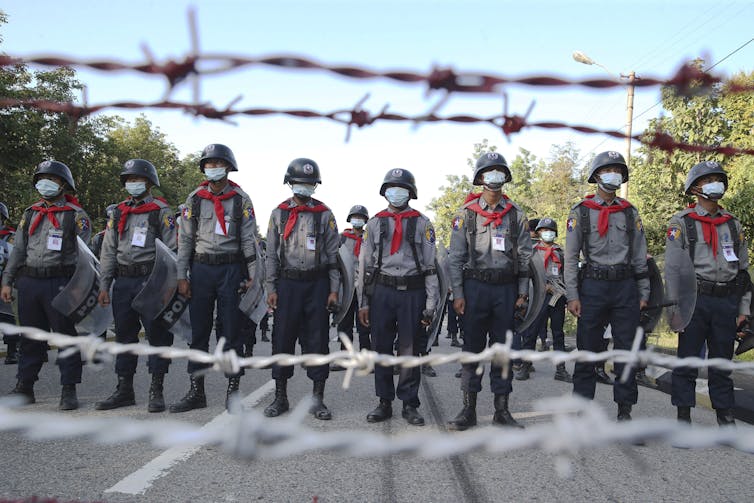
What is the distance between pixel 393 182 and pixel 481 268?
1095mm

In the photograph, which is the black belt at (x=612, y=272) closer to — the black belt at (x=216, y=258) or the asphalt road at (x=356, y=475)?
the asphalt road at (x=356, y=475)

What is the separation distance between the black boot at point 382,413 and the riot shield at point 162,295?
197 centimetres

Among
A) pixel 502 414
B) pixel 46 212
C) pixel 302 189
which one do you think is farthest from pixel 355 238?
pixel 502 414

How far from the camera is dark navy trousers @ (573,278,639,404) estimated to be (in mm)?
4508

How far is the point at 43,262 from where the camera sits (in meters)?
5.04

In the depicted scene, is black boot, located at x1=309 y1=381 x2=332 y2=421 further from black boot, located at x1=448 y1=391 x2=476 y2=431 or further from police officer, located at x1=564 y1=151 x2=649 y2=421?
police officer, located at x1=564 y1=151 x2=649 y2=421

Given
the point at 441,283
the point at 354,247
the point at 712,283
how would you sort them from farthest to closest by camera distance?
the point at 354,247 → the point at 441,283 → the point at 712,283

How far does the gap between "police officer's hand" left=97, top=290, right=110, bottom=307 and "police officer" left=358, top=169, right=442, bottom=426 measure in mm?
2354

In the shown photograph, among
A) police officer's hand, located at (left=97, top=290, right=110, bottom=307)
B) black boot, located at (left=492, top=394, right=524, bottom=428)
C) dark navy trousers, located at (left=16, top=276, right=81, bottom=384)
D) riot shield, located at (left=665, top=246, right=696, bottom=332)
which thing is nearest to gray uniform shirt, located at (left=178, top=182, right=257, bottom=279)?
police officer's hand, located at (left=97, top=290, right=110, bottom=307)

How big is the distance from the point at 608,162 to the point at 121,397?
471cm

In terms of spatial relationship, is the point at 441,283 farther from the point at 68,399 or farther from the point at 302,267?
the point at 68,399

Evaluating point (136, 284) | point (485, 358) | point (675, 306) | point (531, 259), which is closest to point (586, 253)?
point (531, 259)

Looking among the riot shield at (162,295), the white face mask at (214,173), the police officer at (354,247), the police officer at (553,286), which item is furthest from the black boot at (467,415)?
the police officer at (553,286)

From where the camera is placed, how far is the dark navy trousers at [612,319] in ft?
14.8
